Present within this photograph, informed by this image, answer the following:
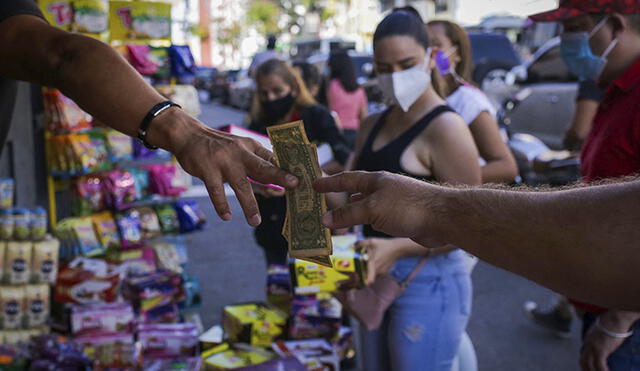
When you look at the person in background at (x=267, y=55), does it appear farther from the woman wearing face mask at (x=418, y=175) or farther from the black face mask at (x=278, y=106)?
the woman wearing face mask at (x=418, y=175)

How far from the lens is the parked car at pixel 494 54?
11.9 meters

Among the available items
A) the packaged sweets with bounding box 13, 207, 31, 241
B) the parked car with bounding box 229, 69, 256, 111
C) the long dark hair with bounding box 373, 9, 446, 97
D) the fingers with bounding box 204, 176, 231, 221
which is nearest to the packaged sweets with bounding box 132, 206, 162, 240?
the packaged sweets with bounding box 13, 207, 31, 241

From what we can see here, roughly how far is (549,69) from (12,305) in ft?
31.3

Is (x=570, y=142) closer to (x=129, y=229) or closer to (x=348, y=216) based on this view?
(x=129, y=229)

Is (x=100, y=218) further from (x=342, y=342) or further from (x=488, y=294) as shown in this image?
(x=488, y=294)

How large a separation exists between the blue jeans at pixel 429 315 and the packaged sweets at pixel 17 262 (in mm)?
2383

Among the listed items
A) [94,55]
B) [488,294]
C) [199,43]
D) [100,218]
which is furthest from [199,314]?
[199,43]

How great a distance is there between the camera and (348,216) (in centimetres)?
119

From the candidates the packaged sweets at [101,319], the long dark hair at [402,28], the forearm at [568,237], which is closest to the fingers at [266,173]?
the forearm at [568,237]

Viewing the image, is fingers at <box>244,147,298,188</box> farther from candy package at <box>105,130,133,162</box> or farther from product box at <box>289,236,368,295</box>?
candy package at <box>105,130,133,162</box>

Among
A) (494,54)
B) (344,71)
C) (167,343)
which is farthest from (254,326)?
(494,54)

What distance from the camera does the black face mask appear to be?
4.05 m

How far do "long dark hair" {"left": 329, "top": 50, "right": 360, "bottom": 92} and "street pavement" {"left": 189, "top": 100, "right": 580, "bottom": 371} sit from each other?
219cm

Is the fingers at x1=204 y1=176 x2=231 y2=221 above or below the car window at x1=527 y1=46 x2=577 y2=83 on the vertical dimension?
below
